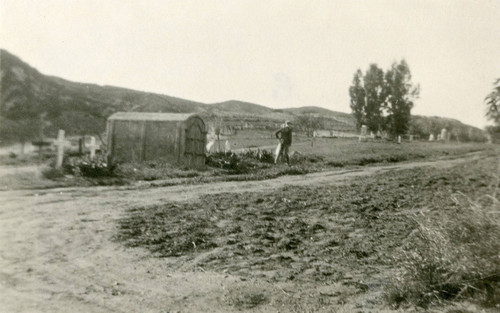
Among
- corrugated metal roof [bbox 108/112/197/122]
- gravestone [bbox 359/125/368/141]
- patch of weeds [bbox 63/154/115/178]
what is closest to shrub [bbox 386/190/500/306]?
patch of weeds [bbox 63/154/115/178]

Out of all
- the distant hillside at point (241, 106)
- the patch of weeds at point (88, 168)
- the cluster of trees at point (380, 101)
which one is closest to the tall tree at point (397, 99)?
the cluster of trees at point (380, 101)

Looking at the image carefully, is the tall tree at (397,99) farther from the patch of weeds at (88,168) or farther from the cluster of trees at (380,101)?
the patch of weeds at (88,168)

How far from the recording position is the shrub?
4336 millimetres

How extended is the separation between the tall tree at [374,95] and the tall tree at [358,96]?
2.34 feet

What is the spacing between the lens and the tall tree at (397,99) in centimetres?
2148

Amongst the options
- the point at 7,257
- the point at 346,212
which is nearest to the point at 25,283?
the point at 7,257

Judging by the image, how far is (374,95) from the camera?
29.8 metres

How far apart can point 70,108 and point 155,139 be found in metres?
15.4

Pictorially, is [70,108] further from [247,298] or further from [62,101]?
[247,298]

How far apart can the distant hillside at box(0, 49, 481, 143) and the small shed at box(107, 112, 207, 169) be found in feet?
10.7

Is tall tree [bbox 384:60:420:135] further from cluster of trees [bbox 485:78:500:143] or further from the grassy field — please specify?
cluster of trees [bbox 485:78:500:143]

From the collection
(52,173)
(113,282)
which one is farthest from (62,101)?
(113,282)

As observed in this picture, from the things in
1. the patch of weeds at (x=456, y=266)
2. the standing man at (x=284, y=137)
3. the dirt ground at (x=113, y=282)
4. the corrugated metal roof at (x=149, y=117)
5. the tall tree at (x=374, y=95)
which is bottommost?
the dirt ground at (x=113, y=282)

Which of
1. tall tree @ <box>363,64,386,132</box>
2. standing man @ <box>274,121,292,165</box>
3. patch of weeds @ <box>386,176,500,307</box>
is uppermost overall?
tall tree @ <box>363,64,386,132</box>
